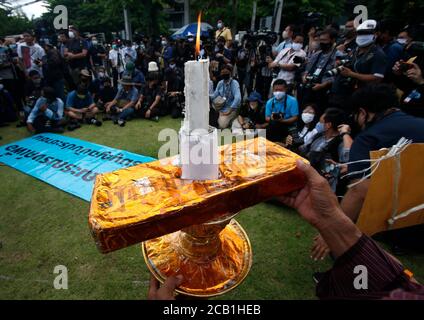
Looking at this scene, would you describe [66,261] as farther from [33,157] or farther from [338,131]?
[338,131]

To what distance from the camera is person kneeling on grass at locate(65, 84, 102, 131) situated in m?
5.91

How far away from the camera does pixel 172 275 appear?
1102 mm

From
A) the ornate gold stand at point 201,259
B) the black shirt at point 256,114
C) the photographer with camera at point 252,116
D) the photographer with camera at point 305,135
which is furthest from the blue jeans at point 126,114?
the ornate gold stand at point 201,259

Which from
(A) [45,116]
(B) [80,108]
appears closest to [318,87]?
(B) [80,108]

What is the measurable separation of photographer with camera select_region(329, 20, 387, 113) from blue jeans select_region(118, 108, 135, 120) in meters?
4.48

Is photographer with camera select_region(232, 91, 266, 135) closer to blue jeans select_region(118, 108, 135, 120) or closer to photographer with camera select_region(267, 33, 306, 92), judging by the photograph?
photographer with camera select_region(267, 33, 306, 92)

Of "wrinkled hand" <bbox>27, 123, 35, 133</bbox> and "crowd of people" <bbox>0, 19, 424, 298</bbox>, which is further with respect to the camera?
"wrinkled hand" <bbox>27, 123, 35, 133</bbox>

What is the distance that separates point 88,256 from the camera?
2.35 m

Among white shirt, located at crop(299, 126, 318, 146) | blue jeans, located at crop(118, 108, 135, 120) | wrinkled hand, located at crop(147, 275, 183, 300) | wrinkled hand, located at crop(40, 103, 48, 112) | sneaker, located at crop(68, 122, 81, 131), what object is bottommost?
sneaker, located at crop(68, 122, 81, 131)

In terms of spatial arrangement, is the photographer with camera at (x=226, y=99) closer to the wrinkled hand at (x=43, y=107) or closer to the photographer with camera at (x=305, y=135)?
the photographer with camera at (x=305, y=135)

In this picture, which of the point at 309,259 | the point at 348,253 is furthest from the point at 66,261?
the point at 348,253

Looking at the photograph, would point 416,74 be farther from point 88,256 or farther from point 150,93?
point 150,93

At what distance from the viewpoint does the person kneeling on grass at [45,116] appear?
5375mm

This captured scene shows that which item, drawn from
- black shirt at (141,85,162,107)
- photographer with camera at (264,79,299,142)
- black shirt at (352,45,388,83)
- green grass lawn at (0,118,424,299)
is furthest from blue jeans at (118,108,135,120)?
black shirt at (352,45,388,83)
